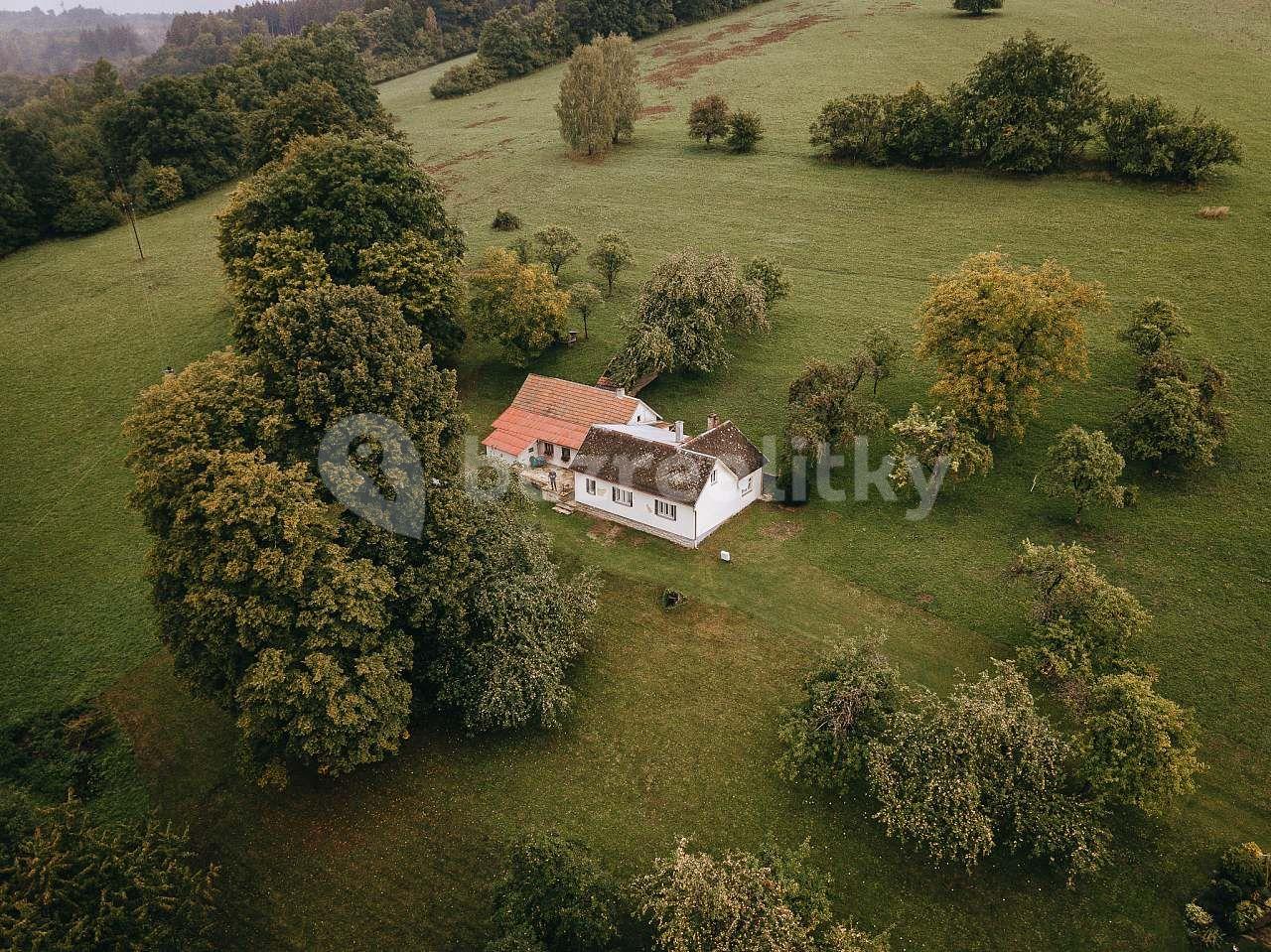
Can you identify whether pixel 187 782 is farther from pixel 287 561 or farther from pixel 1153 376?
pixel 1153 376

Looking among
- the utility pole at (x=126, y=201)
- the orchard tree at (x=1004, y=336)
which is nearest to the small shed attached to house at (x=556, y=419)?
the orchard tree at (x=1004, y=336)

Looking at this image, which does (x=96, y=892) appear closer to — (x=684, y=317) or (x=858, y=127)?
(x=684, y=317)

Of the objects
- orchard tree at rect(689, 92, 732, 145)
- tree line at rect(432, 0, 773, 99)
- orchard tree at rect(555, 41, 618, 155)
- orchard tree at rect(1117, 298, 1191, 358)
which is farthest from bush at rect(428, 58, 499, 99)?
orchard tree at rect(1117, 298, 1191, 358)

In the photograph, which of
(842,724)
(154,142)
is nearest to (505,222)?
(154,142)

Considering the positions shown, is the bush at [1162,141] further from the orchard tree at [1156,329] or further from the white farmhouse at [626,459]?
the white farmhouse at [626,459]

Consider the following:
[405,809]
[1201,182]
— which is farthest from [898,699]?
[1201,182]

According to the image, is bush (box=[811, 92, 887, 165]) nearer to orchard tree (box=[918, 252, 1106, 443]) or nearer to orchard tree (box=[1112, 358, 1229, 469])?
orchard tree (box=[918, 252, 1106, 443])

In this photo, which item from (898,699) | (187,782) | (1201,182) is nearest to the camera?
(898,699)
